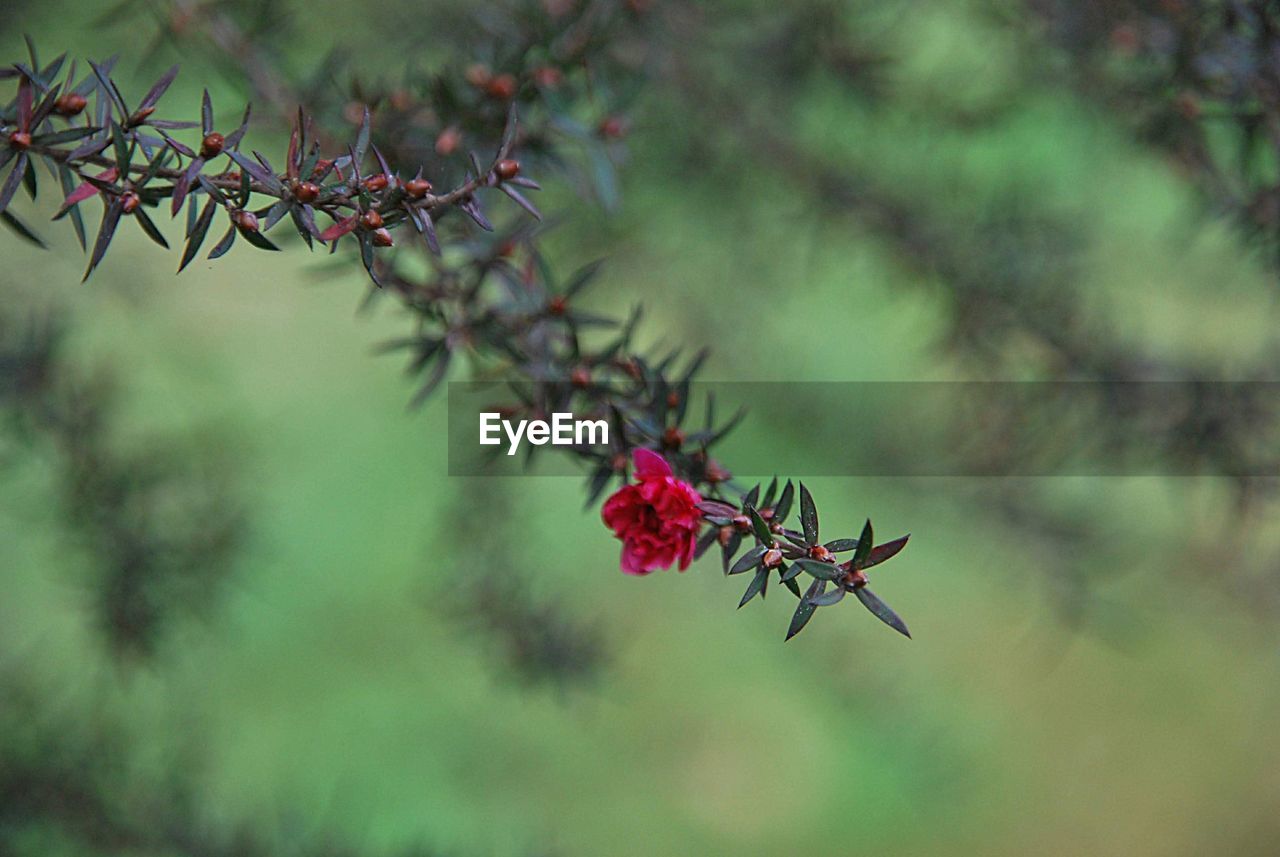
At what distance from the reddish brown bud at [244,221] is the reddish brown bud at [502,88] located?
0.31m

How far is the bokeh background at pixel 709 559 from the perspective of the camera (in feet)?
3.78

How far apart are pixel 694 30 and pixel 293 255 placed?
1.52 m

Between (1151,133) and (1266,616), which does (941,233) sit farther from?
(1266,616)

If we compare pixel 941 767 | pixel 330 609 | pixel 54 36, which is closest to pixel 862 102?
pixel 54 36

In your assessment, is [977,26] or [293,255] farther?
[293,255]

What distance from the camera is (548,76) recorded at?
0.80 meters

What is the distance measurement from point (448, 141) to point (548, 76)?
0.10 m

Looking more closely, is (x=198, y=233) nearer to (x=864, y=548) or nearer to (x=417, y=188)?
(x=417, y=188)

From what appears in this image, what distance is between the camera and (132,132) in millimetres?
539

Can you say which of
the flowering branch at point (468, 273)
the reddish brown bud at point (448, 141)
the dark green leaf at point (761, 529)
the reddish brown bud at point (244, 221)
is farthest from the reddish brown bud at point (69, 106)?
the dark green leaf at point (761, 529)

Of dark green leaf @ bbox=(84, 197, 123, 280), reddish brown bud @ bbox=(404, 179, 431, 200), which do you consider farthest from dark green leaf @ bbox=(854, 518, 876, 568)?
dark green leaf @ bbox=(84, 197, 123, 280)

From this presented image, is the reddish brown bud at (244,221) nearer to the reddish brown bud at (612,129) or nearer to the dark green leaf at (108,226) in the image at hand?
the dark green leaf at (108,226)

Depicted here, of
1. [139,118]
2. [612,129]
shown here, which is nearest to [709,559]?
[612,129]

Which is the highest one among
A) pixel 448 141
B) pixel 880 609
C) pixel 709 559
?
pixel 448 141
